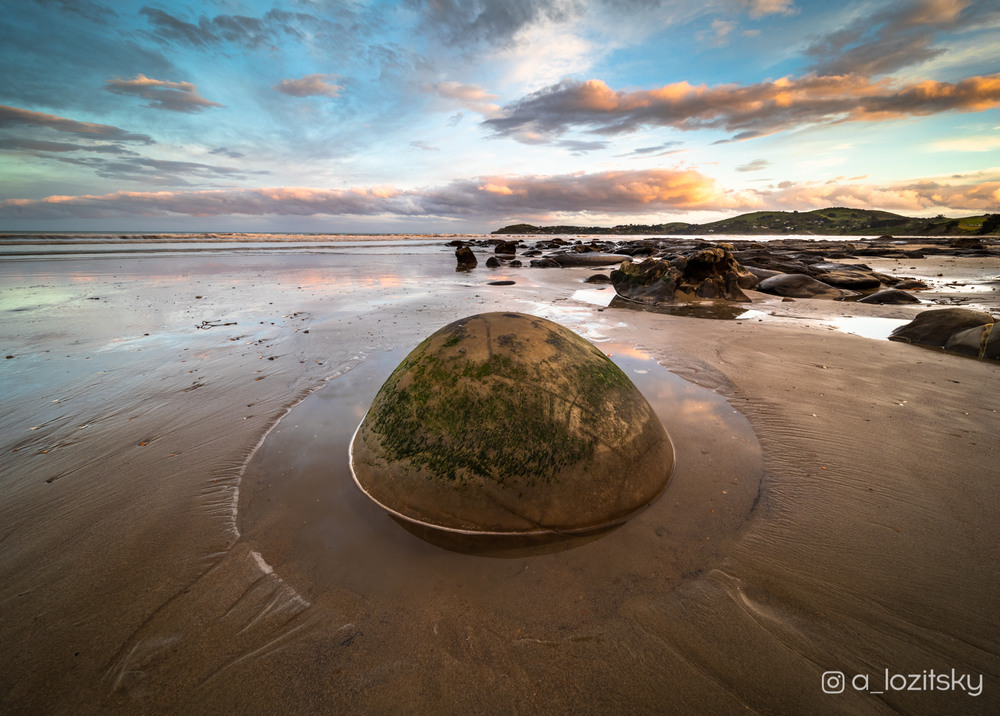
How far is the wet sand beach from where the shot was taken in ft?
5.47

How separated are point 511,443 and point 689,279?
12.1 meters

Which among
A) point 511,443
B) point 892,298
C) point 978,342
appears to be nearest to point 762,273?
point 892,298

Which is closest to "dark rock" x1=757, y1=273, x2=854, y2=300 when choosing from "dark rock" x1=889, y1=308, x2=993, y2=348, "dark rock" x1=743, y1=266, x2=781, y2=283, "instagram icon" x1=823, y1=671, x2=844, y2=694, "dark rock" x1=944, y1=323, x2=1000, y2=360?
"dark rock" x1=743, y1=266, x2=781, y2=283

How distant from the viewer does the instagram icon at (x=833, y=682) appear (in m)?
1.63

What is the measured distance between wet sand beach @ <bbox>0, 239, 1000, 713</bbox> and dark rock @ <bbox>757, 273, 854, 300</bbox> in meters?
8.54

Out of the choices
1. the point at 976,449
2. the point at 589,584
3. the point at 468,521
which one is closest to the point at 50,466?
the point at 468,521

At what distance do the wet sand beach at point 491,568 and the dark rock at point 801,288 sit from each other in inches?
336

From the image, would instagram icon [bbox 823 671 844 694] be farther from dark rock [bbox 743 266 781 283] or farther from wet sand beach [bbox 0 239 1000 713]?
dark rock [bbox 743 266 781 283]

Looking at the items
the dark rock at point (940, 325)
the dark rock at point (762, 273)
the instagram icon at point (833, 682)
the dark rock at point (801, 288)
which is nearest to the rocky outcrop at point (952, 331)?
the dark rock at point (940, 325)

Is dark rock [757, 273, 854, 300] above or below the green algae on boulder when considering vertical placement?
below

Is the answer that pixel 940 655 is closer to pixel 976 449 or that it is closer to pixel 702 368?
pixel 976 449

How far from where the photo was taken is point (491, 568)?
228 centimetres

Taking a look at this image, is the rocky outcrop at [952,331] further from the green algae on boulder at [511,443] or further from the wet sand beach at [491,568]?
the green algae on boulder at [511,443]

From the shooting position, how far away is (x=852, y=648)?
177cm
